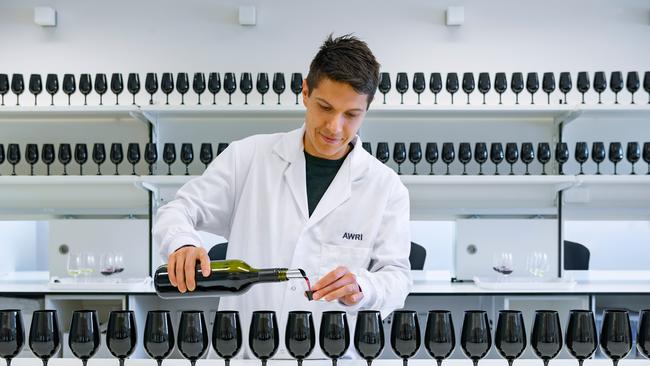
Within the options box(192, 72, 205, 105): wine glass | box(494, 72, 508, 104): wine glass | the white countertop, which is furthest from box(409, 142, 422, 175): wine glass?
the white countertop

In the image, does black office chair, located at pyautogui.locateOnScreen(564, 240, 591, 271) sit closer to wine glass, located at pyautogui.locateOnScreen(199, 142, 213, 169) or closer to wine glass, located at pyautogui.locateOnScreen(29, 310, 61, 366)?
wine glass, located at pyautogui.locateOnScreen(199, 142, 213, 169)

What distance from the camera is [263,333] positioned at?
57.3 inches

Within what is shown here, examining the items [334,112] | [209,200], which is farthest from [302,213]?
[334,112]

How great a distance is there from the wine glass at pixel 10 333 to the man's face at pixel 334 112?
2.48 feet

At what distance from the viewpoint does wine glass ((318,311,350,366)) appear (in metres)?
1.47

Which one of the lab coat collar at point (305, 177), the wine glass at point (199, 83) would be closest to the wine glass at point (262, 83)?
the wine glass at point (199, 83)

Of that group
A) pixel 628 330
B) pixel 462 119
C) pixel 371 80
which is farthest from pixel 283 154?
pixel 462 119

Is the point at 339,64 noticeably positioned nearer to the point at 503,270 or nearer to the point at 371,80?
the point at 371,80

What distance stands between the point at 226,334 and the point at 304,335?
0.50ft

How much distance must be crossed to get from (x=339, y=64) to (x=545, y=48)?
3248 millimetres

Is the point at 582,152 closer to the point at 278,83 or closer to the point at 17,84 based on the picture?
the point at 278,83

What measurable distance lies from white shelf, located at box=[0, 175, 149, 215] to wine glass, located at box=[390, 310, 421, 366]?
3349mm

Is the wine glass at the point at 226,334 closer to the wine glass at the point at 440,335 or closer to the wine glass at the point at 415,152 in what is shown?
the wine glass at the point at 440,335

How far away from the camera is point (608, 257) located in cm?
622
